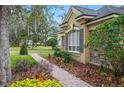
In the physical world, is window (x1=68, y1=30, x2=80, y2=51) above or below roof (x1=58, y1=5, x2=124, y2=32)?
below

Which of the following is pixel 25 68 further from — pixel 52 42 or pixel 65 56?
pixel 65 56

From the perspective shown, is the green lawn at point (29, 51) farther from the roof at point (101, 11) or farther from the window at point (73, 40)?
the window at point (73, 40)

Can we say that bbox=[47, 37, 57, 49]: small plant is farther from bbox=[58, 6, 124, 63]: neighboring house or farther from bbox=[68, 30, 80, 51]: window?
bbox=[68, 30, 80, 51]: window

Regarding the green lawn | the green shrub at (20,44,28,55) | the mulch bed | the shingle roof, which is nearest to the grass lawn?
the green lawn

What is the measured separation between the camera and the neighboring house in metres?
11.5

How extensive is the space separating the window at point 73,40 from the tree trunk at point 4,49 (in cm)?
624

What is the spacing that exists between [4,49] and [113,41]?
367cm

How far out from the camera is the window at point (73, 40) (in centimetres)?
1469

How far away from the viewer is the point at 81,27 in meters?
13.9

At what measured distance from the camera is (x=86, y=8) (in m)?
11.9

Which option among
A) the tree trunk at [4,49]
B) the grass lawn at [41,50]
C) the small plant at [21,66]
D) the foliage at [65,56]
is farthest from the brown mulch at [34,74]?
the foliage at [65,56]

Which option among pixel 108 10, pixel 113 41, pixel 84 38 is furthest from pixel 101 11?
pixel 113 41

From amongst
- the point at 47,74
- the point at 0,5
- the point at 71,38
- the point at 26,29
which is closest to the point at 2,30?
the point at 0,5

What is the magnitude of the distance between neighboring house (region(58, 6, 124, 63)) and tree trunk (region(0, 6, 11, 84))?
304 cm
